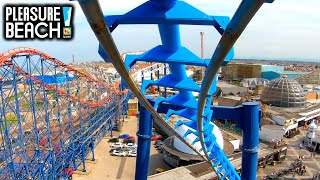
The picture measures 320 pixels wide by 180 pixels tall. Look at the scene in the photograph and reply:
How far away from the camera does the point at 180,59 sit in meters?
5.91

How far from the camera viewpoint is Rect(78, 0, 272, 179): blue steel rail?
2.49 m

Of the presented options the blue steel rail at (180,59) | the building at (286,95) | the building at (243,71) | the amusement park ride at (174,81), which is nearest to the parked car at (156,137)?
the amusement park ride at (174,81)

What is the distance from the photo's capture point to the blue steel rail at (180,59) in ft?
8.17

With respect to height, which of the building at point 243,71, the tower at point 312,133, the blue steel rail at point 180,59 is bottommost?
the tower at point 312,133

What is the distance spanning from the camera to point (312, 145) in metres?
29.1

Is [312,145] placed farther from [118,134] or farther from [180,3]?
[180,3]

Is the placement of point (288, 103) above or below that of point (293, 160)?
above

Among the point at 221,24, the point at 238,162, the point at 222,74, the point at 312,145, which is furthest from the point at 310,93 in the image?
the point at 221,24

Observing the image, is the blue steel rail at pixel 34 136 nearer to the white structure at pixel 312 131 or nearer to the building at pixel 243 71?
the white structure at pixel 312 131

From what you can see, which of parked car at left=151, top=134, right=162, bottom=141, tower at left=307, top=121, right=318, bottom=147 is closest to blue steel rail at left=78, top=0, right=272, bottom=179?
parked car at left=151, top=134, right=162, bottom=141

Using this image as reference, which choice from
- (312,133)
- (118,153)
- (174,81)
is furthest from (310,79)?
(174,81)

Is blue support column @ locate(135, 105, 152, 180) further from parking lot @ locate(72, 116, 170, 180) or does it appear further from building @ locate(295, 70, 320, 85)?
building @ locate(295, 70, 320, 85)

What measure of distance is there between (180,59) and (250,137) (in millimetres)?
3968

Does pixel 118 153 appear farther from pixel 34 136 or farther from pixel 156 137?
pixel 34 136
